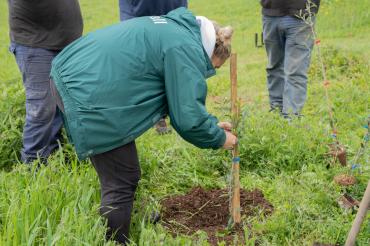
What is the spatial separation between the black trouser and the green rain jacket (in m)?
0.11

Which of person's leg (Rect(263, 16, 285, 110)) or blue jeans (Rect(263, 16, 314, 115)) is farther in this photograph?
person's leg (Rect(263, 16, 285, 110))

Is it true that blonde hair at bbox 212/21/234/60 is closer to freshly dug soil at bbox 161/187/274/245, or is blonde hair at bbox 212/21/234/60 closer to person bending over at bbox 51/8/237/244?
person bending over at bbox 51/8/237/244

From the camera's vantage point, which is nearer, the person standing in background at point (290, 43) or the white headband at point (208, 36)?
the white headband at point (208, 36)

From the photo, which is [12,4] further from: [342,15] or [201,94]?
[342,15]

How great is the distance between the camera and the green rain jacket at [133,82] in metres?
2.54

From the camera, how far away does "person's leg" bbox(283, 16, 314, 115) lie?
15.2 ft

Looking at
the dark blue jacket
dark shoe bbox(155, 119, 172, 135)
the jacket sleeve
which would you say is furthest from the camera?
dark shoe bbox(155, 119, 172, 135)

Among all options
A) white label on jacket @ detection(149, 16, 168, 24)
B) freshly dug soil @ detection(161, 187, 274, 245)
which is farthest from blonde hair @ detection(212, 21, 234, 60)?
freshly dug soil @ detection(161, 187, 274, 245)

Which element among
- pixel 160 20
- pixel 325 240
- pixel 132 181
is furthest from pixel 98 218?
pixel 325 240

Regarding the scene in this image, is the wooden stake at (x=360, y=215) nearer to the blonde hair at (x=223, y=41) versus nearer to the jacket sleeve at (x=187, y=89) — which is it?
the jacket sleeve at (x=187, y=89)

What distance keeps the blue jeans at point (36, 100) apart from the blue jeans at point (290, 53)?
2072mm

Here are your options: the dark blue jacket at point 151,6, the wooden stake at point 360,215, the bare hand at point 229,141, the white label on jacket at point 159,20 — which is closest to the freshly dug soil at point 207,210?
the bare hand at point 229,141

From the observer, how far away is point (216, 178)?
3.72 meters

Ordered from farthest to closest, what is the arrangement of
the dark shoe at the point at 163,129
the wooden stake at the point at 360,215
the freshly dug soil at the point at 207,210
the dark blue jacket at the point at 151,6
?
the dark shoe at the point at 163,129 < the dark blue jacket at the point at 151,6 < the freshly dug soil at the point at 207,210 < the wooden stake at the point at 360,215
